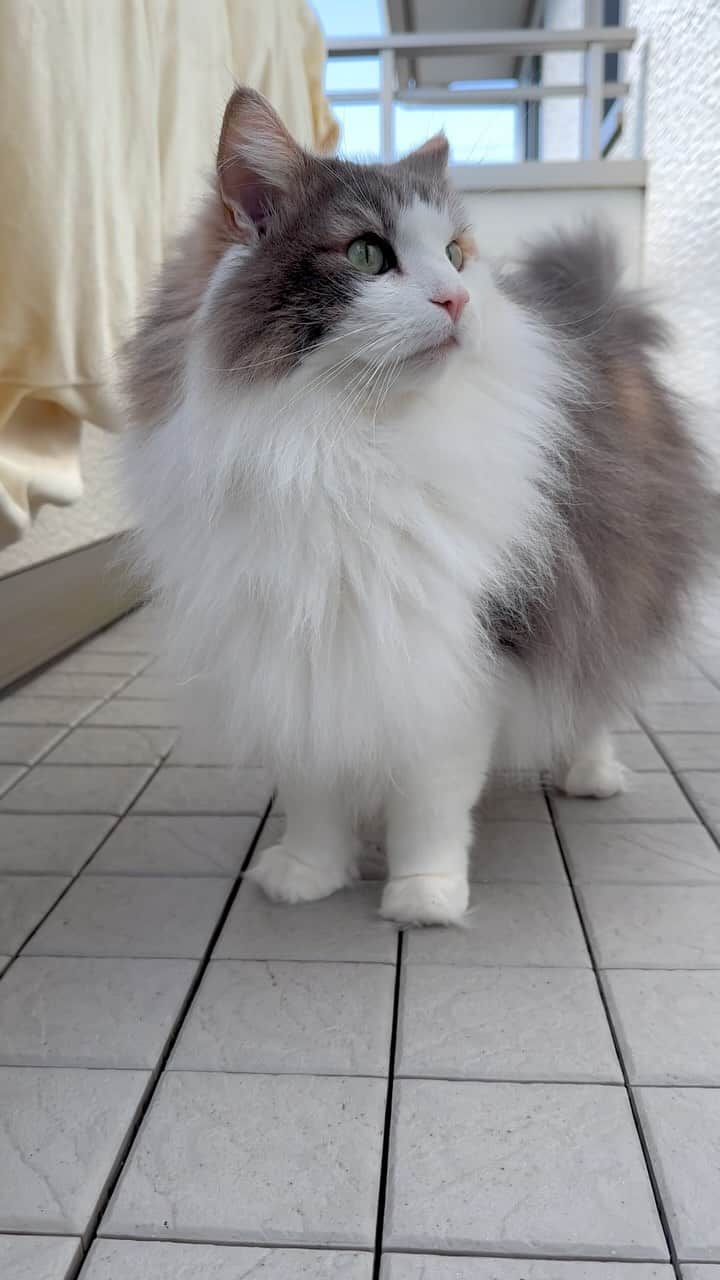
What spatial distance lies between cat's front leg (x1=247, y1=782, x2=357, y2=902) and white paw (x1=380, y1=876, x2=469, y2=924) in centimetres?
10

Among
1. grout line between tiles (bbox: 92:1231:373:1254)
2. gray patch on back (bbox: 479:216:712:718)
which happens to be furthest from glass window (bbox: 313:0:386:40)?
grout line between tiles (bbox: 92:1231:373:1254)

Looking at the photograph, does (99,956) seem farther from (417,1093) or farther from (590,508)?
(590,508)

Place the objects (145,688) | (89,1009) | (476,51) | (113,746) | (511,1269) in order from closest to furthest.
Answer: (511,1269)
(89,1009)
(113,746)
(145,688)
(476,51)

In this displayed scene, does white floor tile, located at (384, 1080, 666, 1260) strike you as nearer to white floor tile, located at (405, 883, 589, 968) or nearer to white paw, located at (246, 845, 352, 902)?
white floor tile, located at (405, 883, 589, 968)

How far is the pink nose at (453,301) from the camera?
3.02 feet

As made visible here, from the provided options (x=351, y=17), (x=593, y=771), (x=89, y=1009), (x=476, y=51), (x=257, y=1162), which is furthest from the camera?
(x=351, y=17)

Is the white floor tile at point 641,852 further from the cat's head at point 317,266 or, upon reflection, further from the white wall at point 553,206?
the white wall at point 553,206

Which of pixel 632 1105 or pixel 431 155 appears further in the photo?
pixel 431 155

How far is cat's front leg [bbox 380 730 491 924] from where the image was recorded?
1188 mm

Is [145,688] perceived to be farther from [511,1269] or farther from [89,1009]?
[511,1269]

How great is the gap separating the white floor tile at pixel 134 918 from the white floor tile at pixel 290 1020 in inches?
3.1

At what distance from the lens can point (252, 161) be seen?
3.19 ft

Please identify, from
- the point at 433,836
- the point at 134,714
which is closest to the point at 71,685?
the point at 134,714

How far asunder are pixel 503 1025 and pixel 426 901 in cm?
21
